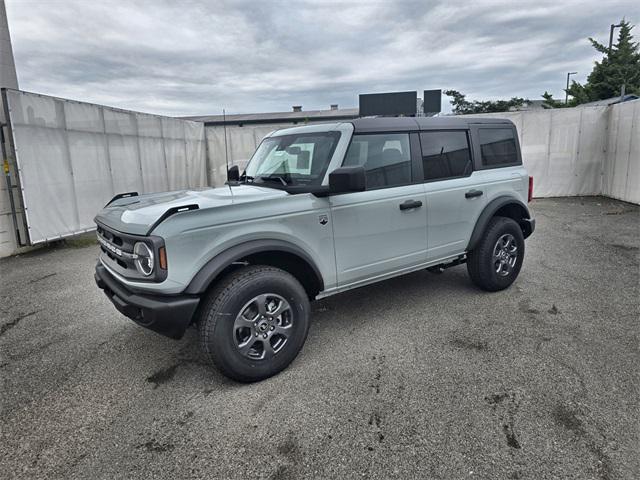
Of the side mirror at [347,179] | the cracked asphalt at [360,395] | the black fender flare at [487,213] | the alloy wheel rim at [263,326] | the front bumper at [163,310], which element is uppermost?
the side mirror at [347,179]

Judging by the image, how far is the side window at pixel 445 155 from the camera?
13.1 feet

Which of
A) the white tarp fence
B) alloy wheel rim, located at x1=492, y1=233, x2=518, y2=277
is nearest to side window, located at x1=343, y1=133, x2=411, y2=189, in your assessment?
alloy wheel rim, located at x1=492, y1=233, x2=518, y2=277

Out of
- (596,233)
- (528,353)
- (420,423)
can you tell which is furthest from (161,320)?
(596,233)

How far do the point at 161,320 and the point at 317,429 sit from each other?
3.84 ft

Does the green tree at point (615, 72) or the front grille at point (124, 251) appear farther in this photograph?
the green tree at point (615, 72)

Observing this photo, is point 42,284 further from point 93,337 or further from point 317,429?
point 317,429

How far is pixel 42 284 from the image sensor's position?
18.2ft

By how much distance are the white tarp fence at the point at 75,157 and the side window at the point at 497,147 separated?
7042 mm

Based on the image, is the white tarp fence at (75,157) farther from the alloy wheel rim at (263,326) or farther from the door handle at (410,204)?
the door handle at (410,204)

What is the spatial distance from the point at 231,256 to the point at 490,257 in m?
2.91

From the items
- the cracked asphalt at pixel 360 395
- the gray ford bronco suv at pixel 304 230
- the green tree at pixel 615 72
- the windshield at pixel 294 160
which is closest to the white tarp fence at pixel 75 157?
the cracked asphalt at pixel 360 395

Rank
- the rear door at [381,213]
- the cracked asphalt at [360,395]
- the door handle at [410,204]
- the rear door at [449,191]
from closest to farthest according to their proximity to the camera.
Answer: the cracked asphalt at [360,395]
the rear door at [381,213]
the door handle at [410,204]
the rear door at [449,191]

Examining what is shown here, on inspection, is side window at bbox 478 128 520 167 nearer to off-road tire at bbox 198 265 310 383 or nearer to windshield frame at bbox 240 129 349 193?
windshield frame at bbox 240 129 349 193

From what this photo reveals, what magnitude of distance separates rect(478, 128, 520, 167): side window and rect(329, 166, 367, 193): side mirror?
212 cm
